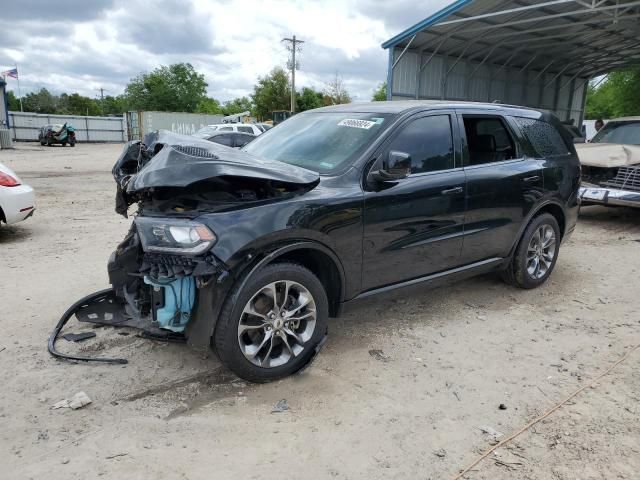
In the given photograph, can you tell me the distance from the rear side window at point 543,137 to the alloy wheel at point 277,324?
3099mm

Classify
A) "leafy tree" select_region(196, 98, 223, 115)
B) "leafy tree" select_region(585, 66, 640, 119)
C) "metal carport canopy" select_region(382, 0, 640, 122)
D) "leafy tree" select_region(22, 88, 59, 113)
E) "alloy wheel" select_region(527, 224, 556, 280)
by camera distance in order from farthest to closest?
"leafy tree" select_region(22, 88, 59, 113), "leafy tree" select_region(196, 98, 223, 115), "leafy tree" select_region(585, 66, 640, 119), "metal carport canopy" select_region(382, 0, 640, 122), "alloy wheel" select_region(527, 224, 556, 280)

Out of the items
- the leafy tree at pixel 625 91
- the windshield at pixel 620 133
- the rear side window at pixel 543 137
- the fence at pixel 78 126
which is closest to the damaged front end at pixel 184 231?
the rear side window at pixel 543 137

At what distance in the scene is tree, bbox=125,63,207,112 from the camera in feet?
201

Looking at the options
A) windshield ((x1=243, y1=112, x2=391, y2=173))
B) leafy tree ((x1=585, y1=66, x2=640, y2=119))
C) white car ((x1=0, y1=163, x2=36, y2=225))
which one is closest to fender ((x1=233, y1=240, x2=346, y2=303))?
windshield ((x1=243, y1=112, x2=391, y2=173))

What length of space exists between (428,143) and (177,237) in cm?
221

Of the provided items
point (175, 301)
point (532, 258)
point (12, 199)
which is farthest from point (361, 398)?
point (12, 199)

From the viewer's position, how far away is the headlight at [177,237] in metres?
2.90

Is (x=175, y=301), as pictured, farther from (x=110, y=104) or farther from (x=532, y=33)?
(x=110, y=104)

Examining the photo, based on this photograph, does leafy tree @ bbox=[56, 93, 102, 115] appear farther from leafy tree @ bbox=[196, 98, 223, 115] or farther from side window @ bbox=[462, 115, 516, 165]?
side window @ bbox=[462, 115, 516, 165]

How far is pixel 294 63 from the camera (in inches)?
2110

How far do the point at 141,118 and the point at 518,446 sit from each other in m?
37.1

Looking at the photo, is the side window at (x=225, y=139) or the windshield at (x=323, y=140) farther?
the side window at (x=225, y=139)

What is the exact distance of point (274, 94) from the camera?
60.8 metres

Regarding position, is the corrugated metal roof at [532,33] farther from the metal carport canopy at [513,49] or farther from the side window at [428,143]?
the side window at [428,143]
